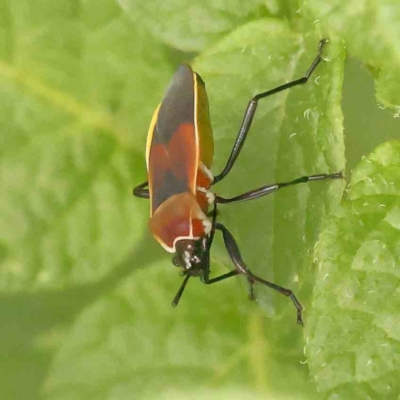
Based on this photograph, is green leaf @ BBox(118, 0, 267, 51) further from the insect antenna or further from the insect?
the insect antenna

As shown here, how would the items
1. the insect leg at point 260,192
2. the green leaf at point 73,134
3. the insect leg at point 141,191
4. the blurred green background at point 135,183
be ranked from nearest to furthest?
the insect leg at point 260,192 < the blurred green background at point 135,183 < the green leaf at point 73,134 < the insect leg at point 141,191

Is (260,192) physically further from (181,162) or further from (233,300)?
(233,300)

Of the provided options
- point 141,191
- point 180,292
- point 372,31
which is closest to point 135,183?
point 141,191

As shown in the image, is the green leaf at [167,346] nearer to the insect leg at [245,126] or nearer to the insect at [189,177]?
the insect at [189,177]

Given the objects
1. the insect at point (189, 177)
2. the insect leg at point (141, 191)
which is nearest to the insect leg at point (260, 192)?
the insect at point (189, 177)

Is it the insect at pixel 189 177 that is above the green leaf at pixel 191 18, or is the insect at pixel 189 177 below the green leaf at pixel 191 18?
below

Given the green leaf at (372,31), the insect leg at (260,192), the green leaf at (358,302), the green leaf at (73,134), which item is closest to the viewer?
the green leaf at (358,302)

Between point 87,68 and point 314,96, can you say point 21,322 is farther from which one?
point 314,96
